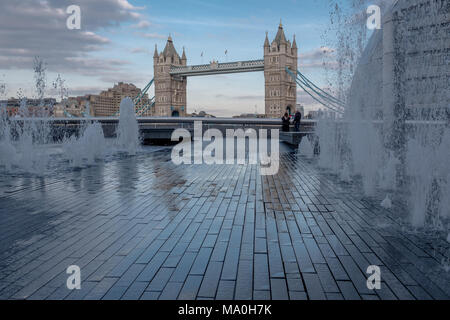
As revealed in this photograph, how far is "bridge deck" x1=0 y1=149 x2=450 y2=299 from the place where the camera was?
263 centimetres

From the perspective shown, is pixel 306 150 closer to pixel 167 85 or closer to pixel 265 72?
pixel 265 72

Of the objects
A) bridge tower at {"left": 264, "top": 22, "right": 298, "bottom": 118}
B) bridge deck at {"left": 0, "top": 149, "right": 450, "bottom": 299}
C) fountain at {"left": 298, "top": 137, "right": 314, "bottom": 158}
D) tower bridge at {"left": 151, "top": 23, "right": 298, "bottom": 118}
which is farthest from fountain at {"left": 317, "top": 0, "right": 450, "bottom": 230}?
bridge tower at {"left": 264, "top": 22, "right": 298, "bottom": 118}

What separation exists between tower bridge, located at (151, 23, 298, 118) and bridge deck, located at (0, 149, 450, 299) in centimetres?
6818

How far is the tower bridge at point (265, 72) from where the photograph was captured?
256 ft

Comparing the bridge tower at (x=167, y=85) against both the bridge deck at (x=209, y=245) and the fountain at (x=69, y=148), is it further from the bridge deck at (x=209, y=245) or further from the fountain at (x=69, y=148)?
the bridge deck at (x=209, y=245)

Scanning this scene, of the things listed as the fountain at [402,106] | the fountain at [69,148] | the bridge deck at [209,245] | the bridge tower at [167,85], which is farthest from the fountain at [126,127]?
the bridge tower at [167,85]

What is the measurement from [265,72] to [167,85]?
2634 cm

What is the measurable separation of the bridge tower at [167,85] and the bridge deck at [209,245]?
9031 cm

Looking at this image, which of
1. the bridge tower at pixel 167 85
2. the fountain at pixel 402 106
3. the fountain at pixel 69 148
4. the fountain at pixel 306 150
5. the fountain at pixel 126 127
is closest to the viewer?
the fountain at pixel 402 106

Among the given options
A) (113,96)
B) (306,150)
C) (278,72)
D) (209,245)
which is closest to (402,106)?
(306,150)

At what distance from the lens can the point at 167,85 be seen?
3708 inches
